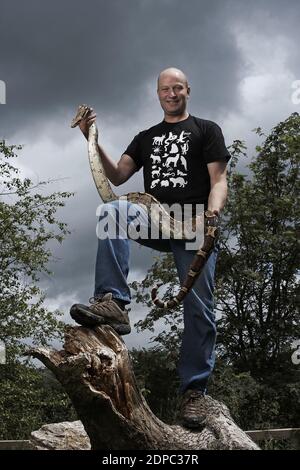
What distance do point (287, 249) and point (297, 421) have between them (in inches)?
187

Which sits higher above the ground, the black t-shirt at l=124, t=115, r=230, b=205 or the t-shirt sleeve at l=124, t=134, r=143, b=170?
the t-shirt sleeve at l=124, t=134, r=143, b=170

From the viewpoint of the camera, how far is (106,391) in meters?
5.16

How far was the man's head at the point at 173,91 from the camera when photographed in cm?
610

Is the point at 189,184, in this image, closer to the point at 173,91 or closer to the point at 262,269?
the point at 173,91

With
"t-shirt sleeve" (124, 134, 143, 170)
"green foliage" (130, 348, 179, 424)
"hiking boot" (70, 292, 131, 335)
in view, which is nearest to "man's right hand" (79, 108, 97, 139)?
"t-shirt sleeve" (124, 134, 143, 170)

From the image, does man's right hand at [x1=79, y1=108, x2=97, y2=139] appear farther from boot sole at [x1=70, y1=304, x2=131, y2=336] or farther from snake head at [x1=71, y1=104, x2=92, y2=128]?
boot sole at [x1=70, y1=304, x2=131, y2=336]

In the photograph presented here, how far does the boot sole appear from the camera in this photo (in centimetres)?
511

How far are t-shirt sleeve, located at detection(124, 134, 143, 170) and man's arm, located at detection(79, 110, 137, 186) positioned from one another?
1.4 inches

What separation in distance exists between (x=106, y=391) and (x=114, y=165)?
230cm

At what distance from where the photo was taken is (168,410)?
1634 cm

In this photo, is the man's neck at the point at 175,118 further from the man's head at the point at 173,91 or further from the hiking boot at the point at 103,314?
the hiking boot at the point at 103,314

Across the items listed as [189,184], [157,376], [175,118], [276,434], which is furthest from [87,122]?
[157,376]

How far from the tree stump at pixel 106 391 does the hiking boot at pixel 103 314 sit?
0.07 meters
